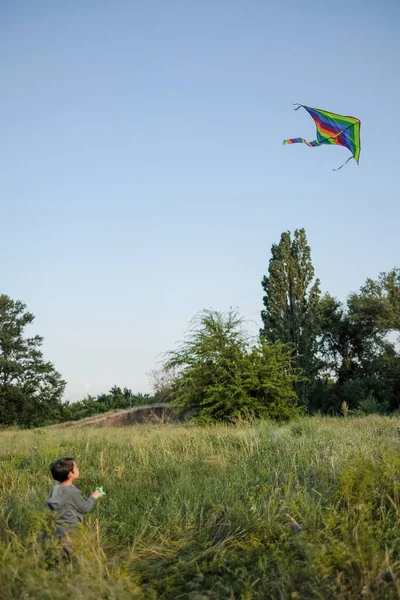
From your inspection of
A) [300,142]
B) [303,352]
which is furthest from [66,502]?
[303,352]

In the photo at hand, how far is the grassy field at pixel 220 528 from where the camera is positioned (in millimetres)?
4570

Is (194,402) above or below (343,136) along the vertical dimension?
below

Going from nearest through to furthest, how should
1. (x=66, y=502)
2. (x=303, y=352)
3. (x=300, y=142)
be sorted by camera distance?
1. (x=66, y=502)
2. (x=300, y=142)
3. (x=303, y=352)

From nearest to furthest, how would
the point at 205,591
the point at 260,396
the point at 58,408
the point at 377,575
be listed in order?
the point at 377,575 → the point at 205,591 → the point at 260,396 → the point at 58,408

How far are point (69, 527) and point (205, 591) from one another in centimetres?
152

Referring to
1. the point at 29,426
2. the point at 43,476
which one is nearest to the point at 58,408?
the point at 29,426

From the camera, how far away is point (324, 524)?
6094mm

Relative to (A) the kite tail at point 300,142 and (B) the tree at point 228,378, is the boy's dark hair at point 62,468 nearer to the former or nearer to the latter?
(A) the kite tail at point 300,142

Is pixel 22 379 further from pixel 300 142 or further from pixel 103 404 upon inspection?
pixel 300 142

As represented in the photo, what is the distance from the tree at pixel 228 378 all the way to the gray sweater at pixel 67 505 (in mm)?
15078

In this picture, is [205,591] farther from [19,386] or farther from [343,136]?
[19,386]

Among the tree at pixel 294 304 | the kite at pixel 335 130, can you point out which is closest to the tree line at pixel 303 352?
the tree at pixel 294 304

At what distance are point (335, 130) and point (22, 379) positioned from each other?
3725 cm

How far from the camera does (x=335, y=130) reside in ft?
41.0
